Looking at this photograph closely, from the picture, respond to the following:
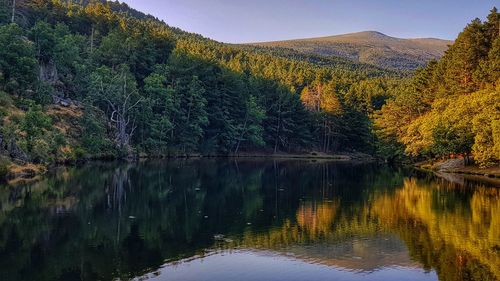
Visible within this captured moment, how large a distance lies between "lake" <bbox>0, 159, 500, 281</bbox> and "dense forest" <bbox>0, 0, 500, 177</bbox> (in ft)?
57.4

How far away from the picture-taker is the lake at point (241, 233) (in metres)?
20.0

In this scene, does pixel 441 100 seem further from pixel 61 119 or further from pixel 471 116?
pixel 61 119

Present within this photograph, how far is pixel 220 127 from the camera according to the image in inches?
4510

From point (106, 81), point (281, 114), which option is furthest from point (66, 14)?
point (281, 114)

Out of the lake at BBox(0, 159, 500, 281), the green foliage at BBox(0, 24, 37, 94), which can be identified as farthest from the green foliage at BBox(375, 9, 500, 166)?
the green foliage at BBox(0, 24, 37, 94)

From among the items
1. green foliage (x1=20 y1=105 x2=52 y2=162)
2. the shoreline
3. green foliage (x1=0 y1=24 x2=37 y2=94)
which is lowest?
the shoreline

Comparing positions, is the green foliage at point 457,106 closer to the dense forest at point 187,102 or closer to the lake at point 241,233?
the dense forest at point 187,102

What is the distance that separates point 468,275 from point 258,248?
934cm

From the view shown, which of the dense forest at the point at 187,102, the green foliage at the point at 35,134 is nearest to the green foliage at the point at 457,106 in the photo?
the dense forest at the point at 187,102

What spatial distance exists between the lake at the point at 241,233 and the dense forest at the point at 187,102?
688 inches

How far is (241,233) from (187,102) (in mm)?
82340

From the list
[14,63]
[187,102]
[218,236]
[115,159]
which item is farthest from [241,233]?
[187,102]

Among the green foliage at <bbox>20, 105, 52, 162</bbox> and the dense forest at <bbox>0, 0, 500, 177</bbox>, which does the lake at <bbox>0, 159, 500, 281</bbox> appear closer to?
the green foliage at <bbox>20, 105, 52, 162</bbox>

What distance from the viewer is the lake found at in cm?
2005
